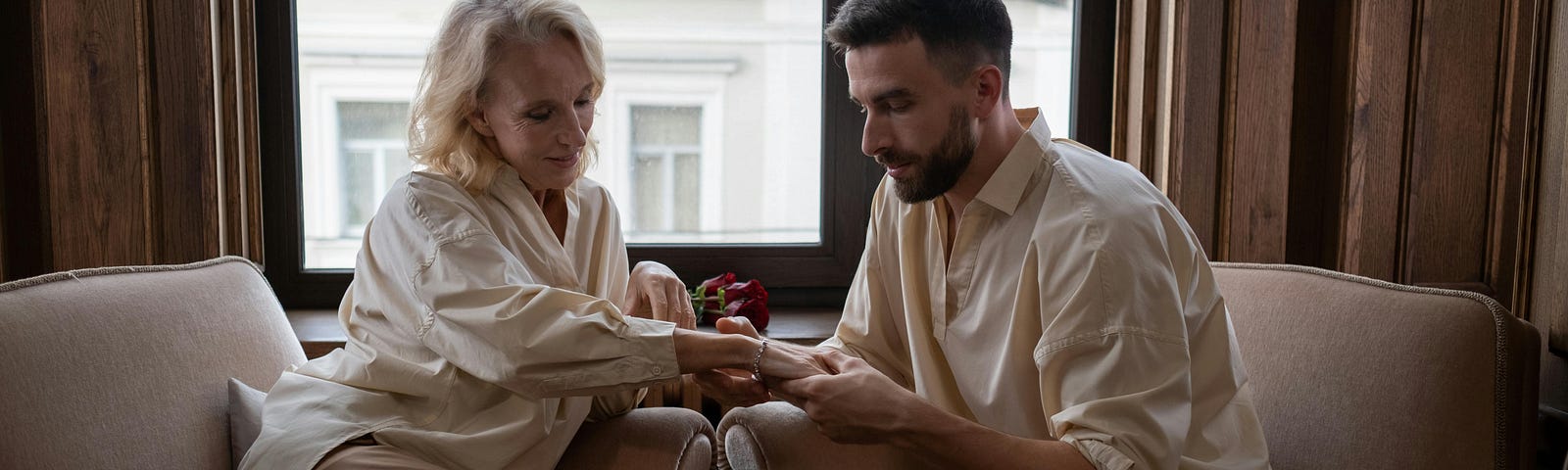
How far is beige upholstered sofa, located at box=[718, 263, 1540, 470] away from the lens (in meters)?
1.47

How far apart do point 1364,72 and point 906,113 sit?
114 centimetres

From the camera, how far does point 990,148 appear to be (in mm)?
1637

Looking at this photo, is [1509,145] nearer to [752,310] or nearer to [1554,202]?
[1554,202]

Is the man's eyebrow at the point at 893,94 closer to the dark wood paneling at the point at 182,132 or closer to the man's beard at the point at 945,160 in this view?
the man's beard at the point at 945,160

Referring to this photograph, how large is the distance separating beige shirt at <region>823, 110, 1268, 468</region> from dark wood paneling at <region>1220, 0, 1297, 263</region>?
925 millimetres

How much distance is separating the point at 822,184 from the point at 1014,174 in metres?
1.33

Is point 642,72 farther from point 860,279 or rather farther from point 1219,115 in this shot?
point 1219,115

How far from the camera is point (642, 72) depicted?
112 inches

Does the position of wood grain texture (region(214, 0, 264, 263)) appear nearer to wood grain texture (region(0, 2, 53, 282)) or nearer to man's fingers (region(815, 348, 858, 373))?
wood grain texture (region(0, 2, 53, 282))

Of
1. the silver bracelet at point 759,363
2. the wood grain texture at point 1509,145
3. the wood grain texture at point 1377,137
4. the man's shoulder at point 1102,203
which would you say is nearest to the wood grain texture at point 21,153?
the silver bracelet at point 759,363

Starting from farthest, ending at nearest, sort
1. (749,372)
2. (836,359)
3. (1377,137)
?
1. (1377,137)
2. (749,372)
3. (836,359)

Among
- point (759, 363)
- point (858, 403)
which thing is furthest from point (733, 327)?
point (858, 403)

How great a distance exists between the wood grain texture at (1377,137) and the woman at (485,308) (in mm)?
1256

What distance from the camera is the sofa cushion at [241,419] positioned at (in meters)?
1.69
